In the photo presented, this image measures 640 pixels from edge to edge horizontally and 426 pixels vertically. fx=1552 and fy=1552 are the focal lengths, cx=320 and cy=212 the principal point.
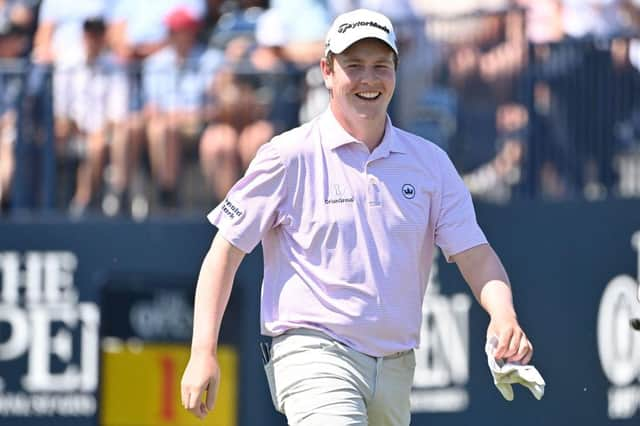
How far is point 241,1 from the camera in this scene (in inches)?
398

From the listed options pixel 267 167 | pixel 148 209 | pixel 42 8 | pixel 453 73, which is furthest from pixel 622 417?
pixel 267 167

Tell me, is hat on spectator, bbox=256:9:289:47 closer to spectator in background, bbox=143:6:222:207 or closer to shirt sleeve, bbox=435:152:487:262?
spectator in background, bbox=143:6:222:207

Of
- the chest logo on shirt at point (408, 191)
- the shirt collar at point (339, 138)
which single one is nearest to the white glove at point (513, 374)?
the chest logo on shirt at point (408, 191)

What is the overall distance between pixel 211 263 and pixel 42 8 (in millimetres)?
5341

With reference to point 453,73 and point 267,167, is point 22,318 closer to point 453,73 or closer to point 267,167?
point 453,73

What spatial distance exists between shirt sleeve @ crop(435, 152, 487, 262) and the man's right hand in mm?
963

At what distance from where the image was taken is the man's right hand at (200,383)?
5.04 meters

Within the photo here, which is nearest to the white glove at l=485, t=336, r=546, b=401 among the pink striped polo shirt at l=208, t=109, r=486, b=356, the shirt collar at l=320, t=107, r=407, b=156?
the pink striped polo shirt at l=208, t=109, r=486, b=356

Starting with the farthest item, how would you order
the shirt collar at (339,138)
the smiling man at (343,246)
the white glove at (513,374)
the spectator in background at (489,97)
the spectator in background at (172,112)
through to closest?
the spectator in background at (489,97) < the spectator in background at (172,112) < the shirt collar at (339,138) < the smiling man at (343,246) < the white glove at (513,374)

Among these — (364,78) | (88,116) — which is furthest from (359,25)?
(88,116)

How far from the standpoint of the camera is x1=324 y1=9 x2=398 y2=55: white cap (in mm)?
5254

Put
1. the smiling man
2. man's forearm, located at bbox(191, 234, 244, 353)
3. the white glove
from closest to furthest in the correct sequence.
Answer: the white glove → man's forearm, located at bbox(191, 234, 244, 353) → the smiling man

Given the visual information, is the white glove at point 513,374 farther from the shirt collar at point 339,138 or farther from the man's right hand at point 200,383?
the man's right hand at point 200,383

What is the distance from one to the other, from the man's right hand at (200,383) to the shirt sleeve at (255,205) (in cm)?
→ 44
